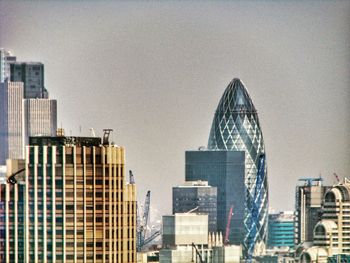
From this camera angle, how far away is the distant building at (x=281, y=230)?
603 ft

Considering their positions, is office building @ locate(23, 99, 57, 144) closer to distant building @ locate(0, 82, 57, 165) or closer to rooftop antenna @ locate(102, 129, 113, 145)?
distant building @ locate(0, 82, 57, 165)

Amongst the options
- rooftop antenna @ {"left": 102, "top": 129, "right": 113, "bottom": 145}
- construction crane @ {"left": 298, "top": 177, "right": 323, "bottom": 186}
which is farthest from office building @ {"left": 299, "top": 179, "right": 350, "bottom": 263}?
rooftop antenna @ {"left": 102, "top": 129, "right": 113, "bottom": 145}

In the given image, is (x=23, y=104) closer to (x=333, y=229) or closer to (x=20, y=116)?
(x=20, y=116)

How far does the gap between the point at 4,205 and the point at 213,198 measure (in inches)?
3304

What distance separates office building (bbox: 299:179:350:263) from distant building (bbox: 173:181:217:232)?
725 centimetres

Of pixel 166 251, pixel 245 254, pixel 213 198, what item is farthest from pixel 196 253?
pixel 213 198

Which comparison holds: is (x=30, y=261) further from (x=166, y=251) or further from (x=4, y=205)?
(x=166, y=251)

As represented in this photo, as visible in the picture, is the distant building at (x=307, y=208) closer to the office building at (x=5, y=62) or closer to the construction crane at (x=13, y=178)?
the office building at (x=5, y=62)

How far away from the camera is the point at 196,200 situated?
17962 centimetres

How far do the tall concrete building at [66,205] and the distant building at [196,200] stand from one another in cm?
6332

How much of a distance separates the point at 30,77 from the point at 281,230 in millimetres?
45923

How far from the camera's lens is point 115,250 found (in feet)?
340

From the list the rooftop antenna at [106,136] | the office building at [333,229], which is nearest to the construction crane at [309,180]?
the office building at [333,229]

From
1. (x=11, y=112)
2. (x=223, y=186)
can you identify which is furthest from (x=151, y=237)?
(x=223, y=186)
